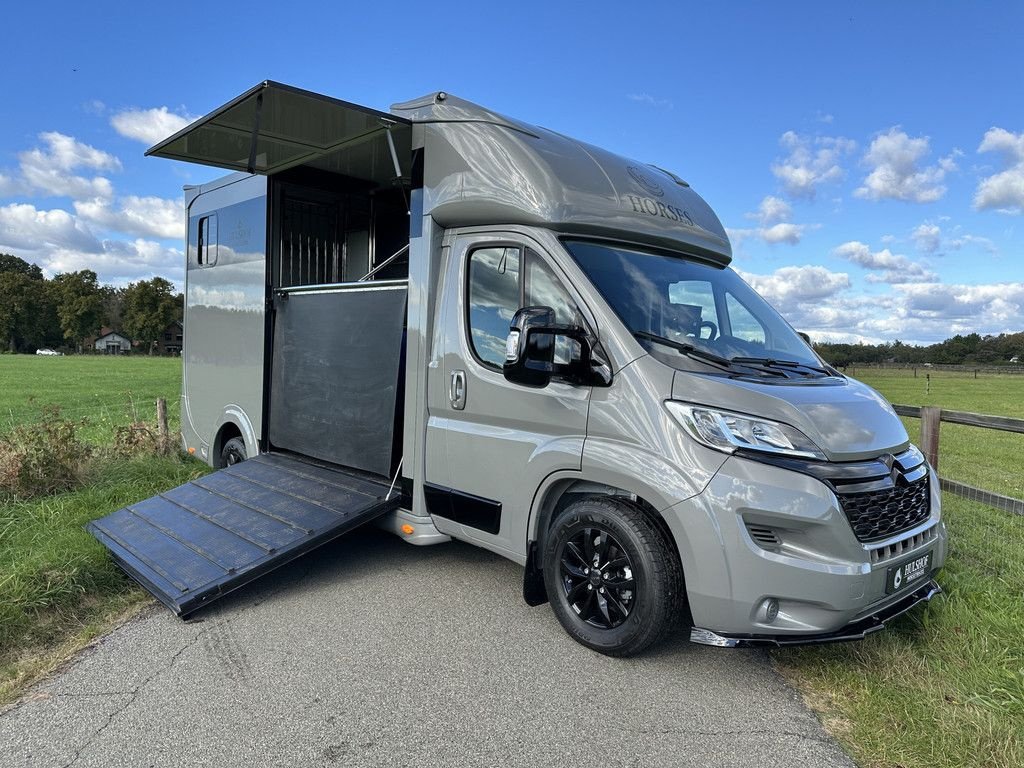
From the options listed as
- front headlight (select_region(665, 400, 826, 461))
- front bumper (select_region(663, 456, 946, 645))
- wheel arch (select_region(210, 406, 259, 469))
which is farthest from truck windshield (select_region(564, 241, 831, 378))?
wheel arch (select_region(210, 406, 259, 469))

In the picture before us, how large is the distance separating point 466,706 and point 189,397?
596 centimetres

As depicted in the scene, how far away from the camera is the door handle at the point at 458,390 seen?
442cm

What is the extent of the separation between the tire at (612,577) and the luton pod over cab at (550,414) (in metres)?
0.01

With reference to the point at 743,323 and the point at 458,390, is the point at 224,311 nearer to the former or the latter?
the point at 458,390

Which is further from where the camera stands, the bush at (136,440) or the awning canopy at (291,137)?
the bush at (136,440)

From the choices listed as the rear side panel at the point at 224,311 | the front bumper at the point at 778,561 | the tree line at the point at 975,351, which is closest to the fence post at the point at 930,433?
the front bumper at the point at 778,561

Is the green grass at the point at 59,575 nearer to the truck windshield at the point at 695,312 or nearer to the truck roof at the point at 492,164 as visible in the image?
the truck roof at the point at 492,164

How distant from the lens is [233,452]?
718 cm

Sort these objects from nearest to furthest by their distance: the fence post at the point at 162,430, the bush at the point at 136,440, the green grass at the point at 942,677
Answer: the green grass at the point at 942,677
the bush at the point at 136,440
the fence post at the point at 162,430

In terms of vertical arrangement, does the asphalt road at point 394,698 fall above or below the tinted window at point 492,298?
below

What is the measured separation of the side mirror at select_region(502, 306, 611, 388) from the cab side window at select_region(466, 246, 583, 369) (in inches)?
7.7

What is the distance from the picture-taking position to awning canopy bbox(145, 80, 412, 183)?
463 cm

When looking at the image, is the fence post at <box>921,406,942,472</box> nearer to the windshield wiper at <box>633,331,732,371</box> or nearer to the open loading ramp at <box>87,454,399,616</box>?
the windshield wiper at <box>633,331,732,371</box>

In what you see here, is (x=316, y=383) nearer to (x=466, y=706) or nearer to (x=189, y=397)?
(x=189, y=397)
